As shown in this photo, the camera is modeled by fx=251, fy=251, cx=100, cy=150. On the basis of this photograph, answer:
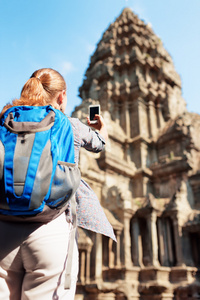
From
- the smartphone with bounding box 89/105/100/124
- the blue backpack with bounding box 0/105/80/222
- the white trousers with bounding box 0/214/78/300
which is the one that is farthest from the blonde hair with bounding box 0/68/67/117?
the white trousers with bounding box 0/214/78/300

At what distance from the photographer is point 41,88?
1.75m

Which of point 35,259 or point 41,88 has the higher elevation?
point 41,88

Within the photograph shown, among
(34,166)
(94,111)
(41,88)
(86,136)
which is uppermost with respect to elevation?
(94,111)

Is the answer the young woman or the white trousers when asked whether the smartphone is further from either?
the white trousers

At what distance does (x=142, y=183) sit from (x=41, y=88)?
45.6 feet

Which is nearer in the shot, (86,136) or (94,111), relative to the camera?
(86,136)

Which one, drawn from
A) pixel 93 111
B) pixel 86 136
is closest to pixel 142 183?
pixel 93 111

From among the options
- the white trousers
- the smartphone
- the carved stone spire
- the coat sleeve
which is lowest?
the white trousers

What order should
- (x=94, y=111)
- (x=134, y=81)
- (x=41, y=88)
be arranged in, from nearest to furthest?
(x=41, y=88) → (x=94, y=111) → (x=134, y=81)

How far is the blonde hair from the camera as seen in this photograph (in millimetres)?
1677

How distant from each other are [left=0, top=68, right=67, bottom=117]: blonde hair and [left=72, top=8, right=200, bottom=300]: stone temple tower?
9610 millimetres

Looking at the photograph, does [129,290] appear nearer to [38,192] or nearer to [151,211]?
[151,211]

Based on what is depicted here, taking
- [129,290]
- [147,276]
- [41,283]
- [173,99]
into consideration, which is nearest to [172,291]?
[147,276]

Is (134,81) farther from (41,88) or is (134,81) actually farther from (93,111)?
(41,88)
